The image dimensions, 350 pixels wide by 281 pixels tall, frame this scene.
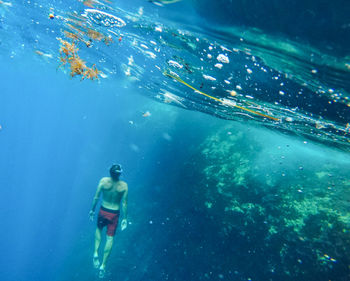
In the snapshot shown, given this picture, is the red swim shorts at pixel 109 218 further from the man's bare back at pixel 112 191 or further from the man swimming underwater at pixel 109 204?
the man's bare back at pixel 112 191

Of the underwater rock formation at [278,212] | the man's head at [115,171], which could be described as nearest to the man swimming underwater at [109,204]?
the man's head at [115,171]

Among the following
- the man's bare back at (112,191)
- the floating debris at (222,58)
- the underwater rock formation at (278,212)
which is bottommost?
the underwater rock formation at (278,212)

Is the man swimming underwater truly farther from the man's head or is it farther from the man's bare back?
the man's head

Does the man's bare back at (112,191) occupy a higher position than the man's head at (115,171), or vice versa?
the man's head at (115,171)

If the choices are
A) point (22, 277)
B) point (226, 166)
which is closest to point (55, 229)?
point (22, 277)

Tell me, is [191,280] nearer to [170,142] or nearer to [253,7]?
[253,7]

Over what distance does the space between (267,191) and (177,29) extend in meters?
14.4

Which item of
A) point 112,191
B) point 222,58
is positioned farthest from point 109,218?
point 222,58

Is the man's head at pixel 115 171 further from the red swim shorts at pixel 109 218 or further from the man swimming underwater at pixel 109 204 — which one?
the red swim shorts at pixel 109 218

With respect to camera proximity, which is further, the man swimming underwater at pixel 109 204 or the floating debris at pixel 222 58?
the man swimming underwater at pixel 109 204

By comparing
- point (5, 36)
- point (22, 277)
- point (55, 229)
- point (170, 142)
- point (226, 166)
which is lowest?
point (55, 229)

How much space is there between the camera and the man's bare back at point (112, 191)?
35.2ft

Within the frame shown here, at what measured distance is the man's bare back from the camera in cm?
1073

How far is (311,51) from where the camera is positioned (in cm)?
637
